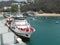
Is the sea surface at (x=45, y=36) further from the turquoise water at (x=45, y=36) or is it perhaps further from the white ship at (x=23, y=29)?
the white ship at (x=23, y=29)

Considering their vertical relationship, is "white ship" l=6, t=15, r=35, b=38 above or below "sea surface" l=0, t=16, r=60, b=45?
above

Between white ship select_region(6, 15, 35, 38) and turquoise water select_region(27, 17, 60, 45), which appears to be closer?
Result: turquoise water select_region(27, 17, 60, 45)

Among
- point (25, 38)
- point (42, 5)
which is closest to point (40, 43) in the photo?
point (25, 38)

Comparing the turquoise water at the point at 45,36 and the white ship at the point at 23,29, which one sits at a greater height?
the white ship at the point at 23,29

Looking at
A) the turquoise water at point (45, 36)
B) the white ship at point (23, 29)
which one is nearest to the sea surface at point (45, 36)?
the turquoise water at point (45, 36)

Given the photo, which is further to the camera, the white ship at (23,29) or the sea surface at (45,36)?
the white ship at (23,29)

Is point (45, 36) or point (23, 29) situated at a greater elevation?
point (23, 29)

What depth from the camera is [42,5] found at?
15488 centimetres

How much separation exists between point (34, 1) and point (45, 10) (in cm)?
2950

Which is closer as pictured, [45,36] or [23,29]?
[23,29]

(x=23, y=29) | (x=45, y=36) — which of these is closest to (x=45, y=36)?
(x=45, y=36)

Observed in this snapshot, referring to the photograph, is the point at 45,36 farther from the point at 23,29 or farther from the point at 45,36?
the point at 23,29

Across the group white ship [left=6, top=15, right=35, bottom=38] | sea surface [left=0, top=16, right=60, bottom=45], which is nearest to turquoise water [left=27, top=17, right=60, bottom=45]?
sea surface [left=0, top=16, right=60, bottom=45]

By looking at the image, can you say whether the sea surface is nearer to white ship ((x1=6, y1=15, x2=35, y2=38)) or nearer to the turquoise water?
the turquoise water
